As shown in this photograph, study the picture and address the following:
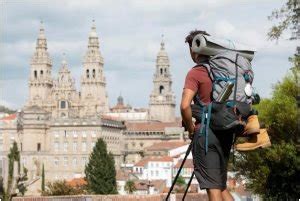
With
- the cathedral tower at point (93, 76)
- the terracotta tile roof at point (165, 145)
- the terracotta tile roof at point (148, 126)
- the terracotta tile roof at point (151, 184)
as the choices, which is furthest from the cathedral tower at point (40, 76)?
the terracotta tile roof at point (151, 184)

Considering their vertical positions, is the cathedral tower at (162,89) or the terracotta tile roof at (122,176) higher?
the cathedral tower at (162,89)

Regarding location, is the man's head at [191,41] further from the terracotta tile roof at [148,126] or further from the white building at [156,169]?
the terracotta tile roof at [148,126]

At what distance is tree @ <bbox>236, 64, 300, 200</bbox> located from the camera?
22188 mm

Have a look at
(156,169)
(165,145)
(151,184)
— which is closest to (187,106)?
(151,184)

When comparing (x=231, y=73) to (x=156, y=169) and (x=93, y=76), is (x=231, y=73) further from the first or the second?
(x=93, y=76)

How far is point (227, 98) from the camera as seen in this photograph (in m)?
5.59

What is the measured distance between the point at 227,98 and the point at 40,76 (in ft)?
570

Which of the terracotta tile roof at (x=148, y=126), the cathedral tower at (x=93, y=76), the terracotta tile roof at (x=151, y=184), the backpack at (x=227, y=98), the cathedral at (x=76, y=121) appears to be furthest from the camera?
the cathedral tower at (x=93, y=76)

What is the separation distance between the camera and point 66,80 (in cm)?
17850

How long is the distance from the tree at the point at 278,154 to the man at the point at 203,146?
1520 cm

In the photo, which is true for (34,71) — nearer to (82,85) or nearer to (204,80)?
(82,85)

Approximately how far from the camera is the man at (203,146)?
18.4 ft

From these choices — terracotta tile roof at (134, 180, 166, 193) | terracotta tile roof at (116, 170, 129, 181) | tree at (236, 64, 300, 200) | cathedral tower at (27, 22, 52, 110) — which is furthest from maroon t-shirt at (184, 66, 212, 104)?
cathedral tower at (27, 22, 52, 110)

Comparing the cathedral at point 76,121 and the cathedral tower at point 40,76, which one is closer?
the cathedral at point 76,121
